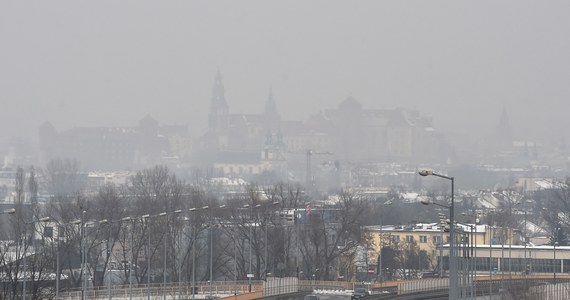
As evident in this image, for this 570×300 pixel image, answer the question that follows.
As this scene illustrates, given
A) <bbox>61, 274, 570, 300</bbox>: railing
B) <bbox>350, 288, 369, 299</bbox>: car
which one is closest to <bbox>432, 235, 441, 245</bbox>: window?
<bbox>61, 274, 570, 300</bbox>: railing

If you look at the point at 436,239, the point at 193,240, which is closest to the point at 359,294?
the point at 193,240

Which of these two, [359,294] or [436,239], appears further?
[436,239]

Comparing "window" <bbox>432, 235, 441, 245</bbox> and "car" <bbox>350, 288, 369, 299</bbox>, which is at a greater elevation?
"window" <bbox>432, 235, 441, 245</bbox>

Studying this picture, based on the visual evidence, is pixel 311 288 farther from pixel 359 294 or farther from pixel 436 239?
pixel 436 239

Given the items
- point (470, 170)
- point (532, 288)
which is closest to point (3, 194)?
point (470, 170)

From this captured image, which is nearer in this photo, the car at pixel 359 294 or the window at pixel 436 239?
the car at pixel 359 294

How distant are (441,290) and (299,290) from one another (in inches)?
164

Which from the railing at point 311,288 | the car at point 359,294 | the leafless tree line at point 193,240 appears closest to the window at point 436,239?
the leafless tree line at point 193,240

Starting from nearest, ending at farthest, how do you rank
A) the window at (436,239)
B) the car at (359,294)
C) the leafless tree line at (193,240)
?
the car at (359,294)
the leafless tree line at (193,240)
the window at (436,239)

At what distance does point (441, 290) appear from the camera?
4828cm

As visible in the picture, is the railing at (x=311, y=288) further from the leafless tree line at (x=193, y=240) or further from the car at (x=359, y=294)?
the car at (x=359, y=294)

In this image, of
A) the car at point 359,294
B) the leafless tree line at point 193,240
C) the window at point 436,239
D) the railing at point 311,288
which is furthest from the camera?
the window at point 436,239

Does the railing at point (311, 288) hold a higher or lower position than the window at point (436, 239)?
lower

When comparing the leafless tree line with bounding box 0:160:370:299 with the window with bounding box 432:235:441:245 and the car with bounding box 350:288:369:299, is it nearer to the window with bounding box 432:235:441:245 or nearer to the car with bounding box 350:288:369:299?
the window with bounding box 432:235:441:245
